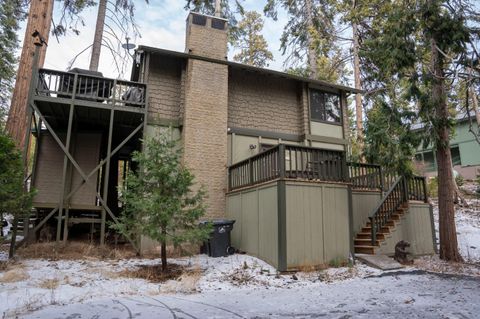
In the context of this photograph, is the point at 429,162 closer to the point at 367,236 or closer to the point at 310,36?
the point at 310,36

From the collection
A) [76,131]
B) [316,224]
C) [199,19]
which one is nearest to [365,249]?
[316,224]

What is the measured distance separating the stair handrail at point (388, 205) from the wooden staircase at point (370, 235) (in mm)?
100

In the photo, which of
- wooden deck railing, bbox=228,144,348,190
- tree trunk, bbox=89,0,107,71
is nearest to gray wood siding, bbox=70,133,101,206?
tree trunk, bbox=89,0,107,71

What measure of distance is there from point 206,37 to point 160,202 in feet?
21.9

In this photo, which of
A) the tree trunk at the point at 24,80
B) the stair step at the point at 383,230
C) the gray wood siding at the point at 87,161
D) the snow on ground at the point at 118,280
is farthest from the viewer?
the gray wood siding at the point at 87,161

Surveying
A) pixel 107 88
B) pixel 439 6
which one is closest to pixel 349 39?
pixel 439 6

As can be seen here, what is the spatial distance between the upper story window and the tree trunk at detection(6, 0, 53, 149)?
30.0ft

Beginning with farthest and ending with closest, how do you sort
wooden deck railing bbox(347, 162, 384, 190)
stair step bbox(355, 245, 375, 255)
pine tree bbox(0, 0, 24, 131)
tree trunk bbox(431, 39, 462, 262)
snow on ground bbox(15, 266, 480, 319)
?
pine tree bbox(0, 0, 24, 131)
wooden deck railing bbox(347, 162, 384, 190)
stair step bbox(355, 245, 375, 255)
tree trunk bbox(431, 39, 462, 262)
snow on ground bbox(15, 266, 480, 319)

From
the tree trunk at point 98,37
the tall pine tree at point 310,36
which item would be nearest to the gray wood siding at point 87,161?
the tree trunk at point 98,37

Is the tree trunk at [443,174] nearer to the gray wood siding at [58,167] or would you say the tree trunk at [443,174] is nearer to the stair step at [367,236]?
the stair step at [367,236]

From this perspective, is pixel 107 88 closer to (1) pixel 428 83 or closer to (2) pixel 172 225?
(2) pixel 172 225

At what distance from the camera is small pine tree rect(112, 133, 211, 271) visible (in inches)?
265

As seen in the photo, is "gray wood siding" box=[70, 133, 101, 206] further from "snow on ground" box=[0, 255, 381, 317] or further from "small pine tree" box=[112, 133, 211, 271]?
"small pine tree" box=[112, 133, 211, 271]

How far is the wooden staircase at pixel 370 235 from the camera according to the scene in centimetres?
920
